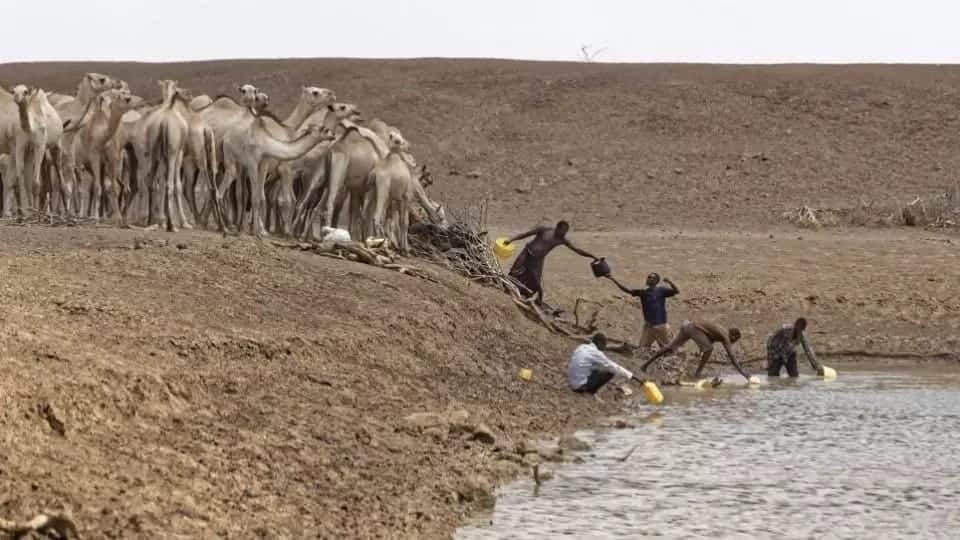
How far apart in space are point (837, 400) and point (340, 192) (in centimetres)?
691

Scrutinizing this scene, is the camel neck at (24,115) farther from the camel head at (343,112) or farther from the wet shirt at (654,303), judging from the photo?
the wet shirt at (654,303)

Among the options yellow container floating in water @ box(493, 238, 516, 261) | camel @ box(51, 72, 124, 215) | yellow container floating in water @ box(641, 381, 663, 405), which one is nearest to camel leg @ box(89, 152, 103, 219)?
camel @ box(51, 72, 124, 215)

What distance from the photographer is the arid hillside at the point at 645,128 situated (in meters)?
38.9

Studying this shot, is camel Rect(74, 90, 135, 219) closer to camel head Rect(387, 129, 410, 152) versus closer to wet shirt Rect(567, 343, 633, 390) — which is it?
camel head Rect(387, 129, 410, 152)

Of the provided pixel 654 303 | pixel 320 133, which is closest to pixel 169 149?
pixel 320 133

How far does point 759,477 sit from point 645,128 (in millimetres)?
33396

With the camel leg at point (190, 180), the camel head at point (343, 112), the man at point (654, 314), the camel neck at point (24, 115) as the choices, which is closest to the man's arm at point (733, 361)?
the man at point (654, 314)

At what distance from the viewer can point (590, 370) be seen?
1636cm

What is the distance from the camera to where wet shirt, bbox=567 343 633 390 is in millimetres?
16188

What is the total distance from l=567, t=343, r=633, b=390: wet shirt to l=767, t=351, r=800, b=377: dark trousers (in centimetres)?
392

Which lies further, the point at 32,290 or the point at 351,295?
the point at 351,295

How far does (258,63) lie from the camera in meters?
55.8

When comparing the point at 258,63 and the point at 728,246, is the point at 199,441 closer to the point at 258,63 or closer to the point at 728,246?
the point at 728,246

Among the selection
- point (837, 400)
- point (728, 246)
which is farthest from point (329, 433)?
point (728, 246)
